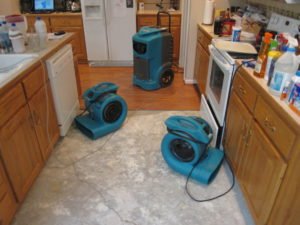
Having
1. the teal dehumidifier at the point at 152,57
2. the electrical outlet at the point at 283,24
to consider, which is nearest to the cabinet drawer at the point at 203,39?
the teal dehumidifier at the point at 152,57

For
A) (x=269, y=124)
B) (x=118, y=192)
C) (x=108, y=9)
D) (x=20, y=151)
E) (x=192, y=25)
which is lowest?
(x=118, y=192)

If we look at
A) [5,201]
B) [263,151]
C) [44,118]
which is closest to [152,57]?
[44,118]

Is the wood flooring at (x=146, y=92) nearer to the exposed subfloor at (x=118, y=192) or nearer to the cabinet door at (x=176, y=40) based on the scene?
the cabinet door at (x=176, y=40)

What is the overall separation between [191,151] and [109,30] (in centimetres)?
287

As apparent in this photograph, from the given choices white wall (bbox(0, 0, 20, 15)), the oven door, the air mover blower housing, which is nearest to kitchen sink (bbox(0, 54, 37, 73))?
the air mover blower housing

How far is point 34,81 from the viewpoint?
1758 millimetres

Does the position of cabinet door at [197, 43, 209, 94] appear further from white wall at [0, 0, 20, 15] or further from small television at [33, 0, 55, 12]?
white wall at [0, 0, 20, 15]

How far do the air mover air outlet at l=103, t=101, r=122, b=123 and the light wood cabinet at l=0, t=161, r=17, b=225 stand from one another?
1.07m

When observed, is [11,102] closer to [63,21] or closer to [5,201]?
[5,201]

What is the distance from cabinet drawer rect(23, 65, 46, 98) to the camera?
5.42 feet

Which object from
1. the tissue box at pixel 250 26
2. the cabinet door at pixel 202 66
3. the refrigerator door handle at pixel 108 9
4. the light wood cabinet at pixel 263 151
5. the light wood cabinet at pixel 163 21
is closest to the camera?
the light wood cabinet at pixel 263 151

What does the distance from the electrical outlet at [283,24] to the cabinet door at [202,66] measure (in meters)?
0.74

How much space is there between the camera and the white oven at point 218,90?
6.17ft

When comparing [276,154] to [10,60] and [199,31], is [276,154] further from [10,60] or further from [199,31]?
[199,31]
